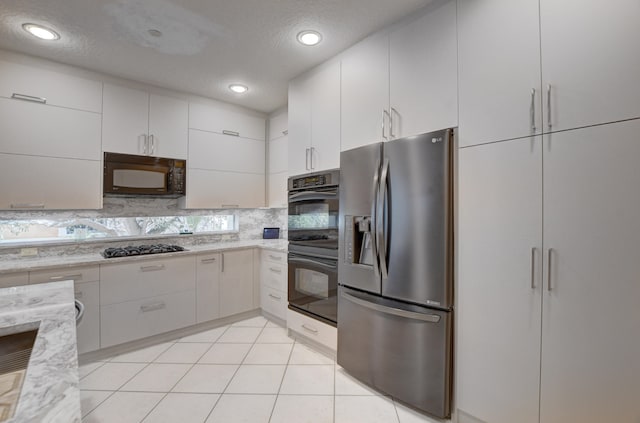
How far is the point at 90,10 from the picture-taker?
187cm

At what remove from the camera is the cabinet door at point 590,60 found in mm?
1185

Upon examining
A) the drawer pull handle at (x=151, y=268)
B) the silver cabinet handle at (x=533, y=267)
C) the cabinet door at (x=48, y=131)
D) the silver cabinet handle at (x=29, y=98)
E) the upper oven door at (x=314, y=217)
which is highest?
the silver cabinet handle at (x=29, y=98)

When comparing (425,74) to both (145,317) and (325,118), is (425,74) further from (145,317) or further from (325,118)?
(145,317)

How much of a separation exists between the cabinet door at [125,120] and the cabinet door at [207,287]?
124 centimetres

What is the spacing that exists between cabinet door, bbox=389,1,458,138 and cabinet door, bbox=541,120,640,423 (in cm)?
60

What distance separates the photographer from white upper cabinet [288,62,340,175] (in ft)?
7.94

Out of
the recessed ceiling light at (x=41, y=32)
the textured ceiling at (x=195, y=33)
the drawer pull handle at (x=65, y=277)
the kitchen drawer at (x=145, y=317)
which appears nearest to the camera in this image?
the textured ceiling at (x=195, y=33)

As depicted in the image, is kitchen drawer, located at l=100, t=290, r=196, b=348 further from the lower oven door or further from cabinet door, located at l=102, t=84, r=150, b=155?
cabinet door, located at l=102, t=84, r=150, b=155

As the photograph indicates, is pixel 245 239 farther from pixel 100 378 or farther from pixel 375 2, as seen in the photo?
pixel 375 2

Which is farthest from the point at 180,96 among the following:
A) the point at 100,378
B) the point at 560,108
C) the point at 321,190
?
the point at 560,108

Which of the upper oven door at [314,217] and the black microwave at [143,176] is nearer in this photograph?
the upper oven door at [314,217]

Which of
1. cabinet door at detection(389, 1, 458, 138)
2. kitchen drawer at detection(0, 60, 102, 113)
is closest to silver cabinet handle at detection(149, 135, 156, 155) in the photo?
kitchen drawer at detection(0, 60, 102, 113)

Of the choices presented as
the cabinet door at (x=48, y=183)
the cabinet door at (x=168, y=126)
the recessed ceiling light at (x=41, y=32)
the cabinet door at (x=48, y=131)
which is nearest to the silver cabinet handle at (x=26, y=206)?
the cabinet door at (x=48, y=183)

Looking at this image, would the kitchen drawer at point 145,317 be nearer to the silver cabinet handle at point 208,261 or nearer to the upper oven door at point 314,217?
the silver cabinet handle at point 208,261
